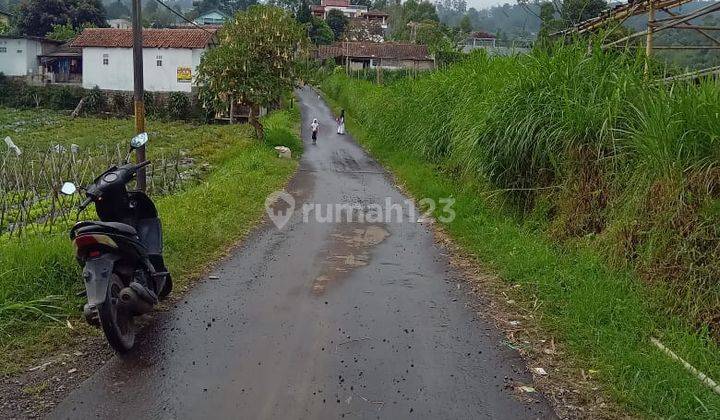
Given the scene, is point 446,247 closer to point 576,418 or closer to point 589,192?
point 589,192

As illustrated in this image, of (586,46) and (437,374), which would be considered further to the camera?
(586,46)

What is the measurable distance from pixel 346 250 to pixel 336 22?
2950 inches

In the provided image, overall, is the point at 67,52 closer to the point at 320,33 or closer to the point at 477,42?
the point at 320,33

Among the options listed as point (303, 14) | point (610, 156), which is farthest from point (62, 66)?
point (610, 156)

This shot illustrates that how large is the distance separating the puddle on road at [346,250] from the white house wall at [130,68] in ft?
116

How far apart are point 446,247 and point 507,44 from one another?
17.8 ft

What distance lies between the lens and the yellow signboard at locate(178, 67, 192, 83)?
1676 inches

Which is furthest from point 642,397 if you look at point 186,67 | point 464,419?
point 186,67

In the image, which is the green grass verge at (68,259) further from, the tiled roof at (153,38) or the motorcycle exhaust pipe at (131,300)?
the tiled roof at (153,38)

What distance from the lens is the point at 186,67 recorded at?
4269 cm

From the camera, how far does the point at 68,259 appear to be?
627 centimetres

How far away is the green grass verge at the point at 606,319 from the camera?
164 inches

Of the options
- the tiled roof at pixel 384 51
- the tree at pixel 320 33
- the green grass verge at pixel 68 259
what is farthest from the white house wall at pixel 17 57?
the green grass verge at pixel 68 259

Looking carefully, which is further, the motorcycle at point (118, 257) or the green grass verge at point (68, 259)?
the green grass verge at point (68, 259)
